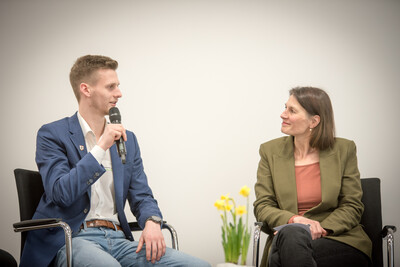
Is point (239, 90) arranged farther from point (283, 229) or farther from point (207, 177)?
point (283, 229)

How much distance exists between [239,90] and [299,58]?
0.53m

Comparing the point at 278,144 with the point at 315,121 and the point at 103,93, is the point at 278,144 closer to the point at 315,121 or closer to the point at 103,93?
the point at 315,121

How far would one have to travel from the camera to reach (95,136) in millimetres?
2309

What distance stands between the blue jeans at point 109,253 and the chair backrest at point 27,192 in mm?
257

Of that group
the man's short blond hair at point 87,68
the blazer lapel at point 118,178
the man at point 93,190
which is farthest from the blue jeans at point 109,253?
the man's short blond hair at point 87,68

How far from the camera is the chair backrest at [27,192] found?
211 centimetres

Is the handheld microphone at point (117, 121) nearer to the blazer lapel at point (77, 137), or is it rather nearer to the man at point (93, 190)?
the man at point (93, 190)

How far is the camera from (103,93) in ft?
7.57

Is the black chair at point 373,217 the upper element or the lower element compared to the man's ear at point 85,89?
lower

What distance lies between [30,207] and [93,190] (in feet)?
1.01

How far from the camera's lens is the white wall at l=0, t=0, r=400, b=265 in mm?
3246

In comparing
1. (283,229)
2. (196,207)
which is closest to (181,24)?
(196,207)

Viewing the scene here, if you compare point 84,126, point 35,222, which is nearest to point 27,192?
point 35,222

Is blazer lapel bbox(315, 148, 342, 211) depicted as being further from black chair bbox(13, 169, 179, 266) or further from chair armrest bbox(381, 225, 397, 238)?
black chair bbox(13, 169, 179, 266)
